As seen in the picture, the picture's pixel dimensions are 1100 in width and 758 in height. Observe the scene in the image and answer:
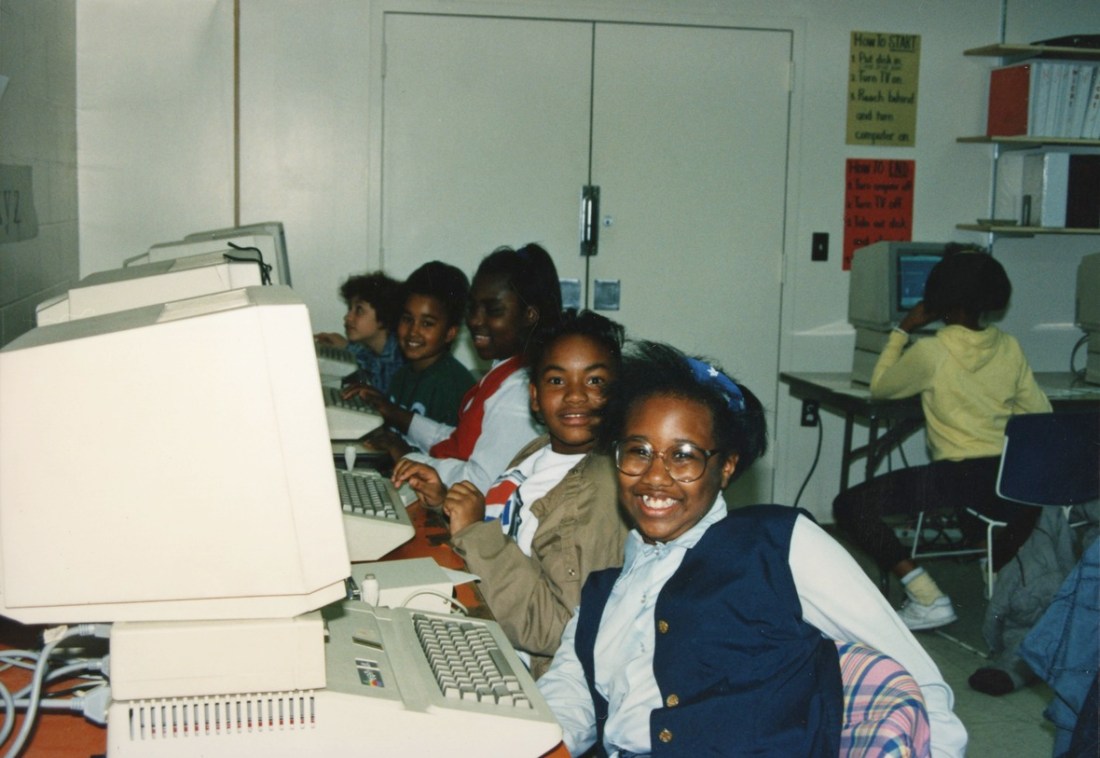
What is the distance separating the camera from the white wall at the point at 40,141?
248 cm

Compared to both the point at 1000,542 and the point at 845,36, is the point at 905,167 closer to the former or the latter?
the point at 845,36

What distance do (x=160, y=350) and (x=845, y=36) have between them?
152 inches

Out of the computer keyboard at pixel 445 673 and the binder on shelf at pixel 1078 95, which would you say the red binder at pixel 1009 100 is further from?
the computer keyboard at pixel 445 673

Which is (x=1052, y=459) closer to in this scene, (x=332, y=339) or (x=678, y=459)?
(x=678, y=459)

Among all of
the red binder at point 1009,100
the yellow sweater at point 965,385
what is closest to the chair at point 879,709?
the yellow sweater at point 965,385

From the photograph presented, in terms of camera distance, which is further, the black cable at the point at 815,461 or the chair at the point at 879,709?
the black cable at the point at 815,461

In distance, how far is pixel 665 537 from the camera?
1.45 meters

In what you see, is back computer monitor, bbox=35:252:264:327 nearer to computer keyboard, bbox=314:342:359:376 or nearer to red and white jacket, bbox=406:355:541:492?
red and white jacket, bbox=406:355:541:492

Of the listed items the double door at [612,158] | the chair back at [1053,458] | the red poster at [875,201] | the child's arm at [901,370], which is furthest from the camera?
the red poster at [875,201]

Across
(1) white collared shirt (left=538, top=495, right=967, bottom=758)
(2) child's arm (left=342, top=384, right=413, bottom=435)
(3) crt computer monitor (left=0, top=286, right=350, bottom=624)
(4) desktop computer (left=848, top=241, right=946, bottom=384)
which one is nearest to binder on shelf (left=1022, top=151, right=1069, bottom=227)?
(4) desktop computer (left=848, top=241, right=946, bottom=384)

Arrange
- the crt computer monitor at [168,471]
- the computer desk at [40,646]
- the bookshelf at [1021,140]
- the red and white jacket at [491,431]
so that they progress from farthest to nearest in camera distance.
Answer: the bookshelf at [1021,140], the red and white jacket at [491,431], the computer desk at [40,646], the crt computer monitor at [168,471]

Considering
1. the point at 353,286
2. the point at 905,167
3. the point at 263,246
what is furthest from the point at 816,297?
the point at 263,246

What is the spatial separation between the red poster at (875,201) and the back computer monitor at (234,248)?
97.6 inches

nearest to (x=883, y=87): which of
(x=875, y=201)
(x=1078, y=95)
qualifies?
(x=875, y=201)
